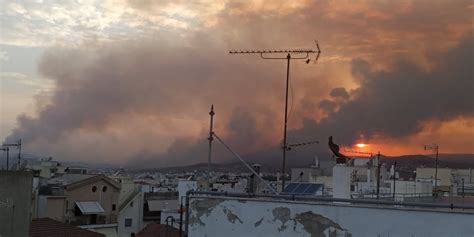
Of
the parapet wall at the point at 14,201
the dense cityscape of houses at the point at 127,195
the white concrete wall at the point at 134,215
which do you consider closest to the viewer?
the parapet wall at the point at 14,201

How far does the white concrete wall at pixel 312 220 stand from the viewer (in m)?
8.85

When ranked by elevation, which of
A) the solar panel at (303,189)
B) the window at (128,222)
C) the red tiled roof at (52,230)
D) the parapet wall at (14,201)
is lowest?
the window at (128,222)

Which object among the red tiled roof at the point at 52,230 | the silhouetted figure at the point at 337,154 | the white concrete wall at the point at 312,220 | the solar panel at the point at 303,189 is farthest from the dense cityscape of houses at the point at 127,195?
the white concrete wall at the point at 312,220

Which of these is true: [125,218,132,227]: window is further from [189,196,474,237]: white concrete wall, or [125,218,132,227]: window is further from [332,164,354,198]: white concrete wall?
[189,196,474,237]: white concrete wall

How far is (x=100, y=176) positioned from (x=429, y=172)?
123 feet

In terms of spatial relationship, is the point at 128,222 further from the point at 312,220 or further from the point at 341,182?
the point at 312,220

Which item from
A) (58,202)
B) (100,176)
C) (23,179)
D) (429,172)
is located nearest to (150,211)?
(100,176)

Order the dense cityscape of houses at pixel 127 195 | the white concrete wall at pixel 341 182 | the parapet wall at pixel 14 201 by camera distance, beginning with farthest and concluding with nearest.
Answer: the dense cityscape of houses at pixel 127 195
the parapet wall at pixel 14 201
the white concrete wall at pixel 341 182

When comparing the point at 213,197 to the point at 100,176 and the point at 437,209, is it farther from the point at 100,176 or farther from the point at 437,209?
the point at 100,176

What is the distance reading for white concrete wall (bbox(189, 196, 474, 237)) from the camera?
29.0ft

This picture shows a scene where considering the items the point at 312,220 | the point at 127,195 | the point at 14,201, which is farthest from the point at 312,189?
the point at 127,195

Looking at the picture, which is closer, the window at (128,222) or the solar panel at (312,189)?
the solar panel at (312,189)

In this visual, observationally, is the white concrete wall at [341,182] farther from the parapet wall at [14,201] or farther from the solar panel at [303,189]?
the parapet wall at [14,201]

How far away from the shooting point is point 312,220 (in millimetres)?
9664
